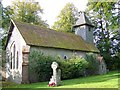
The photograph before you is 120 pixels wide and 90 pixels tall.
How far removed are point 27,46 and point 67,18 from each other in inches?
1033

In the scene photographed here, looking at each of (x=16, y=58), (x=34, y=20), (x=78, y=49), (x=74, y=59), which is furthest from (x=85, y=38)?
(x=16, y=58)

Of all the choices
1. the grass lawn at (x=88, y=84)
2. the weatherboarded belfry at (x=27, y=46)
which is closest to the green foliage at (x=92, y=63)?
the weatherboarded belfry at (x=27, y=46)

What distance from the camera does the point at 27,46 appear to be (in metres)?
23.8

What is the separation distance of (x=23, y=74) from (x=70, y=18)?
2776 centimetres

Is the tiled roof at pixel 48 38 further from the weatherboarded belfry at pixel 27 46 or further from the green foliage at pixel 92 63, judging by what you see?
the green foliage at pixel 92 63

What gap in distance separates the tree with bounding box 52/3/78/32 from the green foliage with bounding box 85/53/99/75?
1666cm

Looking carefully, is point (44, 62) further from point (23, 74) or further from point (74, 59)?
point (74, 59)

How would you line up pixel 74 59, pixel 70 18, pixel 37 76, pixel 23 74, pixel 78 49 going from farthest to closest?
pixel 70 18 < pixel 78 49 < pixel 74 59 < pixel 37 76 < pixel 23 74

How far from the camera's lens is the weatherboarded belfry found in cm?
2372

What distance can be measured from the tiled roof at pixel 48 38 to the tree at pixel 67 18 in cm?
1331

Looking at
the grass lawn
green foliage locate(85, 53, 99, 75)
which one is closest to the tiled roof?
green foliage locate(85, 53, 99, 75)

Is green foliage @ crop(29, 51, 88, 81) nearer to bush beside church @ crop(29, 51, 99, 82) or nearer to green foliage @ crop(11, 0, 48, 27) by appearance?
bush beside church @ crop(29, 51, 99, 82)

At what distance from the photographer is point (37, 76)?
24906 mm

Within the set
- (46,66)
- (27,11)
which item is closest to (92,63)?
(46,66)
